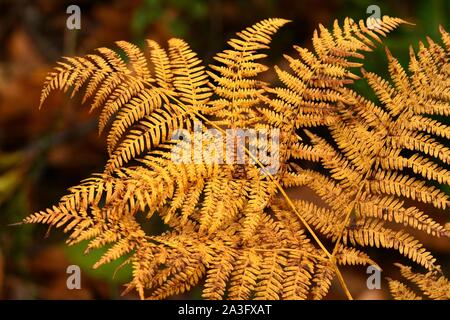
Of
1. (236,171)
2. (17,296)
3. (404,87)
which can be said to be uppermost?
(404,87)

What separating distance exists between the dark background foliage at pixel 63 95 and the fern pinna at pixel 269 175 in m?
1.37

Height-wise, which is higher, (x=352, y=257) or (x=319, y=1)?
(x=319, y=1)

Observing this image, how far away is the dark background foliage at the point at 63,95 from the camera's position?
3.71 metres

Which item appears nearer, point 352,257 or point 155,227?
point 352,257

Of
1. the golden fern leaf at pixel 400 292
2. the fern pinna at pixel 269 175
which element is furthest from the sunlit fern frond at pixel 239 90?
the golden fern leaf at pixel 400 292

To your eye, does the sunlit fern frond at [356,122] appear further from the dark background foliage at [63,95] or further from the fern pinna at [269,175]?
the dark background foliage at [63,95]

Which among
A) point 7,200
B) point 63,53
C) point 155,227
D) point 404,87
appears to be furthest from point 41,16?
point 404,87

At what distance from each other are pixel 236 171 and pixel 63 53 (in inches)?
158

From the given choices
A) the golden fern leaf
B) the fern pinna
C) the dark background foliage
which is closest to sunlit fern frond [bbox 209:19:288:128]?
the fern pinna

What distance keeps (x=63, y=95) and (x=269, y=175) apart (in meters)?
3.59

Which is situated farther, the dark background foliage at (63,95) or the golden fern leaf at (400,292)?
the dark background foliage at (63,95)

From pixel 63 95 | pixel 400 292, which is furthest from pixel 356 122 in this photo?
pixel 63 95
